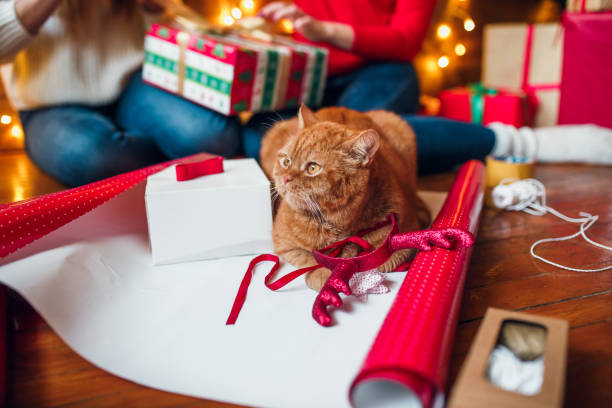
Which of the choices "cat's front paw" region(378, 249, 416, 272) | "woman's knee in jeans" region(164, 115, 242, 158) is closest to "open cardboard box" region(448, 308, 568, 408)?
"cat's front paw" region(378, 249, 416, 272)

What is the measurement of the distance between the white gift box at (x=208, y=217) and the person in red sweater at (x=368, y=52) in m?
0.64

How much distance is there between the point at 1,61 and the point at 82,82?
0.86ft

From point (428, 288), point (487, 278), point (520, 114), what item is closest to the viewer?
point (428, 288)

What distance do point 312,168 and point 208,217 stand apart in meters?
0.33

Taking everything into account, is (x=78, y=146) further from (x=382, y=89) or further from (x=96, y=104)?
(x=382, y=89)

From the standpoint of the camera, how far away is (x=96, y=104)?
1709mm

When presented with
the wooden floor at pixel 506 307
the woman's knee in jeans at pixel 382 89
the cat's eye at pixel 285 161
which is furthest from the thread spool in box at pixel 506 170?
the cat's eye at pixel 285 161

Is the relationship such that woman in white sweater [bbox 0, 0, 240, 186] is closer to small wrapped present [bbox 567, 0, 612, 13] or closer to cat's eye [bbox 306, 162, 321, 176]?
cat's eye [bbox 306, 162, 321, 176]

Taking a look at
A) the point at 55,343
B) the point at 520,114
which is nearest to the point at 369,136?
the point at 55,343

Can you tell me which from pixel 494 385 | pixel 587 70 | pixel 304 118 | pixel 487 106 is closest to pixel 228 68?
pixel 304 118

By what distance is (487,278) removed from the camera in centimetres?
102

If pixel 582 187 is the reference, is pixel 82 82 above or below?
above

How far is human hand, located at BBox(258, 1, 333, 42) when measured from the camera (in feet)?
5.07

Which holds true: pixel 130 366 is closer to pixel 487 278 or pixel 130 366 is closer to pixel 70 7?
pixel 487 278
